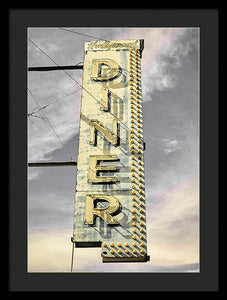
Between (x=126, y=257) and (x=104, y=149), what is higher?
(x=104, y=149)

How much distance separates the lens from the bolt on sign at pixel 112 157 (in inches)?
432

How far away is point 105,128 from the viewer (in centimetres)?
1324

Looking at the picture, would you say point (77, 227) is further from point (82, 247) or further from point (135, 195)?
point (135, 195)

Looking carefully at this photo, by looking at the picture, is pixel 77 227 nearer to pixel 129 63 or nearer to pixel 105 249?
pixel 105 249

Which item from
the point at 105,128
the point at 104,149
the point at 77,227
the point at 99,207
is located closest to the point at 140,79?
the point at 105,128

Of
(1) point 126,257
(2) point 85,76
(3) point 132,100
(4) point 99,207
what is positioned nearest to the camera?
(1) point 126,257

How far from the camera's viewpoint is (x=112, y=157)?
40.8 feet

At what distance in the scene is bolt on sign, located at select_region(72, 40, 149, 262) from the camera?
11.0 meters

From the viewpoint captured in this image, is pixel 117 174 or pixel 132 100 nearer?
pixel 117 174

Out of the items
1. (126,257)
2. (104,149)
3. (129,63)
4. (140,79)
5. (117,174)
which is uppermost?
(129,63)

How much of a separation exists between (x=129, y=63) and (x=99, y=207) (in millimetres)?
7349

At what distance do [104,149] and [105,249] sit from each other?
3.98 m

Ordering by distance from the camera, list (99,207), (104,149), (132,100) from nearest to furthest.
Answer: (99,207)
(104,149)
(132,100)

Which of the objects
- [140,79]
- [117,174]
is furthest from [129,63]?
[117,174]
